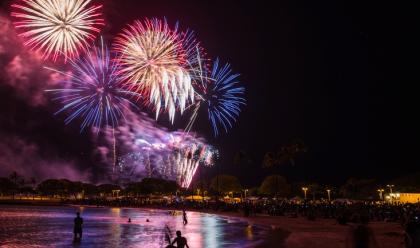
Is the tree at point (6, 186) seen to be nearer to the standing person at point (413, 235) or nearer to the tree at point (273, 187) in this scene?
the tree at point (273, 187)

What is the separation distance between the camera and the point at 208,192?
13750 cm

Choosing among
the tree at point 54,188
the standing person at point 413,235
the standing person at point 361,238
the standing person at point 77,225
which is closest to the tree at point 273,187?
the tree at point 54,188

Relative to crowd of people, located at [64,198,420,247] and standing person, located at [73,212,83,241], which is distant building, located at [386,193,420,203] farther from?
standing person, located at [73,212,83,241]

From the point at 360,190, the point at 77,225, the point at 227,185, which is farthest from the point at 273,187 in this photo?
the point at 77,225

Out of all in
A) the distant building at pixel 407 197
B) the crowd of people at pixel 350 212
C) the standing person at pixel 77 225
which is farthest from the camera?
the distant building at pixel 407 197

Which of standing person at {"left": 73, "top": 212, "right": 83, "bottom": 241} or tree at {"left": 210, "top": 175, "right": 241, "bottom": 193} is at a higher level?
tree at {"left": 210, "top": 175, "right": 241, "bottom": 193}

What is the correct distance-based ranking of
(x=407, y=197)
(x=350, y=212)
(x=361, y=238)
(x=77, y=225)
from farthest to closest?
(x=407, y=197)
(x=350, y=212)
(x=77, y=225)
(x=361, y=238)

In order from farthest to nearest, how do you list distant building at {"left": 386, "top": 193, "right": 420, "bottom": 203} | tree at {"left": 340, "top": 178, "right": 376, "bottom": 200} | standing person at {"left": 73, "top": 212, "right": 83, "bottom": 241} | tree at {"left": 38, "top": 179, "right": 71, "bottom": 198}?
tree at {"left": 38, "top": 179, "right": 71, "bottom": 198} → tree at {"left": 340, "top": 178, "right": 376, "bottom": 200} → distant building at {"left": 386, "top": 193, "right": 420, "bottom": 203} → standing person at {"left": 73, "top": 212, "right": 83, "bottom": 241}

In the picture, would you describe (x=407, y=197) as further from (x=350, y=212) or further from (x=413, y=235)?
(x=413, y=235)

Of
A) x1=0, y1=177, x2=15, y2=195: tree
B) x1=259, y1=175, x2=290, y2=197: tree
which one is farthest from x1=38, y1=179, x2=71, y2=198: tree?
x1=259, y1=175, x2=290, y2=197: tree

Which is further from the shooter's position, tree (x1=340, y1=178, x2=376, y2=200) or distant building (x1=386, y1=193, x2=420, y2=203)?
tree (x1=340, y1=178, x2=376, y2=200)

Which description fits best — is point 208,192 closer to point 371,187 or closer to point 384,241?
point 371,187

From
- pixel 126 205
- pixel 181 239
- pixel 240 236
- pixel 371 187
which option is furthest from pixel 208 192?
pixel 181 239

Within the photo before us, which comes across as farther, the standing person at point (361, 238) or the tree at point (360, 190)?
the tree at point (360, 190)
